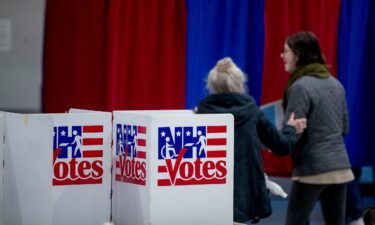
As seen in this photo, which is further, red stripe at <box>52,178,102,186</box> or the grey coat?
the grey coat

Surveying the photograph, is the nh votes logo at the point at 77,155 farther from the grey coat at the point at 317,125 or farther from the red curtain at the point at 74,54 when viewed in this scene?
Result: the red curtain at the point at 74,54

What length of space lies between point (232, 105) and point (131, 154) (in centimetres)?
102

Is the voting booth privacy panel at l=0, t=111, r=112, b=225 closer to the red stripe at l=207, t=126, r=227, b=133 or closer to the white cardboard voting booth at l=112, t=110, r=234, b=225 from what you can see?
the white cardboard voting booth at l=112, t=110, r=234, b=225

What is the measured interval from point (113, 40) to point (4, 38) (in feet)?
5.23

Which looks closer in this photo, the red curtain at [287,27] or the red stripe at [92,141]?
the red stripe at [92,141]

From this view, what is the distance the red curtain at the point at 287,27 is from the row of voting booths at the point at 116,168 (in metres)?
3.14

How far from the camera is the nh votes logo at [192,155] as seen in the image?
6.69 ft

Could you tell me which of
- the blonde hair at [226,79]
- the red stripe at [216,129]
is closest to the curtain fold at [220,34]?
the blonde hair at [226,79]

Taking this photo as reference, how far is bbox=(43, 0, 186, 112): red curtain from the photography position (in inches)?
206

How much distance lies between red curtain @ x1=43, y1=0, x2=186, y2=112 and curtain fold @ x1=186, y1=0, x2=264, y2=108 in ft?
0.33

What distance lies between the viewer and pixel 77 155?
6.93 ft

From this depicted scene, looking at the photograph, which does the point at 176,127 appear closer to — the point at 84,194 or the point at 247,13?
the point at 84,194

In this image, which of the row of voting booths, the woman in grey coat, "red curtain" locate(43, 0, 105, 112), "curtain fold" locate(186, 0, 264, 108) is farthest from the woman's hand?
"red curtain" locate(43, 0, 105, 112)

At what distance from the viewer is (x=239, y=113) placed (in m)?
3.00
